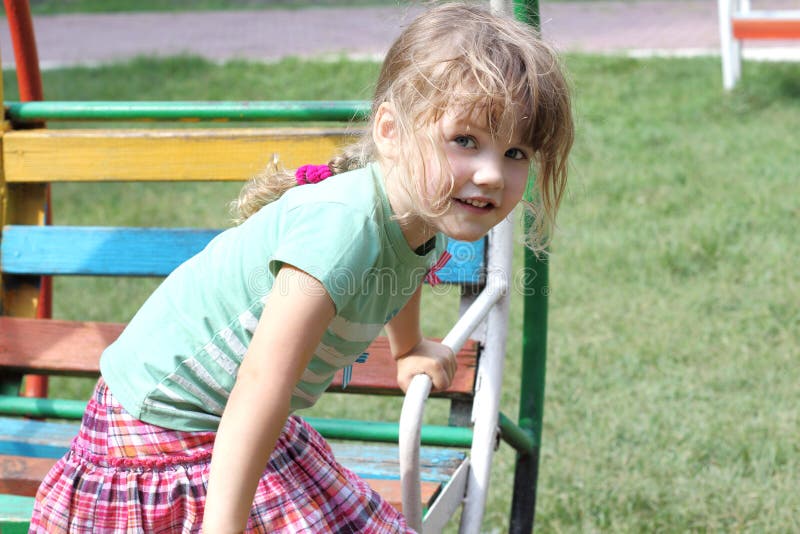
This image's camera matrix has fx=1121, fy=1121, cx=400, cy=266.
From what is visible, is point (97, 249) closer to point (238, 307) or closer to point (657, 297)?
point (238, 307)

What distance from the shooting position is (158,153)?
2.52 m

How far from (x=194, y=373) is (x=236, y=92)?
5.58 m

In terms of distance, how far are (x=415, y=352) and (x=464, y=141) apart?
20.1 inches

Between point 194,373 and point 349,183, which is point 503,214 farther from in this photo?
point 194,373

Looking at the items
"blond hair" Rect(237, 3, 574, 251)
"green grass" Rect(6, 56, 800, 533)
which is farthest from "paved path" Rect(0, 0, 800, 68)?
"blond hair" Rect(237, 3, 574, 251)

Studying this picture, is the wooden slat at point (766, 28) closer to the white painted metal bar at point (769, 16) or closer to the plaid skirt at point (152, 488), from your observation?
the white painted metal bar at point (769, 16)

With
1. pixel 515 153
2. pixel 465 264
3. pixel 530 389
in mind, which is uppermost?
pixel 515 153

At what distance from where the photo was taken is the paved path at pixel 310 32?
8297mm

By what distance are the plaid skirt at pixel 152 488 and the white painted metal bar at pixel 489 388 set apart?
0.41 meters

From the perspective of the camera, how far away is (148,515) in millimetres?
1563

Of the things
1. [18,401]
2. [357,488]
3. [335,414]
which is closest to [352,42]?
[335,414]

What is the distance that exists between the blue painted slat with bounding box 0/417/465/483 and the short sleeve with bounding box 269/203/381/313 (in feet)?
2.37

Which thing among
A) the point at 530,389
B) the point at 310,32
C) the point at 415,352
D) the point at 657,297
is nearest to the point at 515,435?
the point at 530,389

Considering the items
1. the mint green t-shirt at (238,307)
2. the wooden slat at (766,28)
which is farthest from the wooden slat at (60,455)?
the wooden slat at (766,28)
